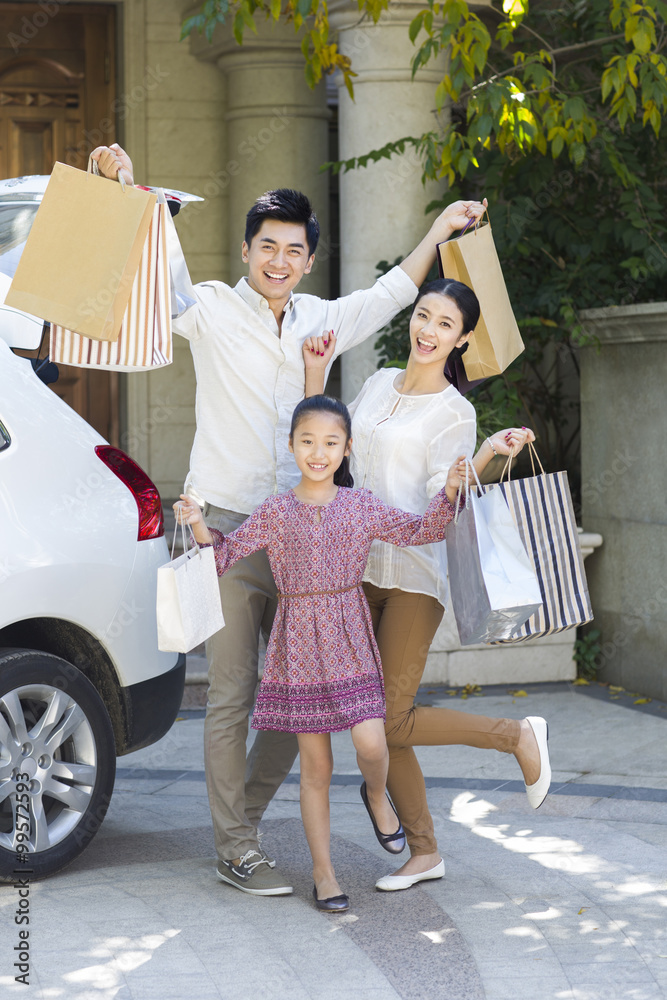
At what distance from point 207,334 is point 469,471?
0.87 m

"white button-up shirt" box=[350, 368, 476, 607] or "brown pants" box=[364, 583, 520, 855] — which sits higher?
"white button-up shirt" box=[350, 368, 476, 607]

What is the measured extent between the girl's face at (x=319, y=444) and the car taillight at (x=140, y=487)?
69 centimetres

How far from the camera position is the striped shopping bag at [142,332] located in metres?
3.36

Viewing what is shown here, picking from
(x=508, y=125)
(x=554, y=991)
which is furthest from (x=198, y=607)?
(x=508, y=125)

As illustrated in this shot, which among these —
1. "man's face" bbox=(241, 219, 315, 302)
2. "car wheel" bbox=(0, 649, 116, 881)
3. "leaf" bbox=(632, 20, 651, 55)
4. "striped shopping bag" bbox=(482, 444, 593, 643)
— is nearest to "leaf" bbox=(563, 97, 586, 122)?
"leaf" bbox=(632, 20, 651, 55)

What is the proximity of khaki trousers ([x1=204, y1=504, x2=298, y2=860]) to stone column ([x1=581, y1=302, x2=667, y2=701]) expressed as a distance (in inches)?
119

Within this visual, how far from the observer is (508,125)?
232 inches

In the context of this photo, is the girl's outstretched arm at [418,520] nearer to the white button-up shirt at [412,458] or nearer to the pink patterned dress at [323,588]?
the pink patterned dress at [323,588]

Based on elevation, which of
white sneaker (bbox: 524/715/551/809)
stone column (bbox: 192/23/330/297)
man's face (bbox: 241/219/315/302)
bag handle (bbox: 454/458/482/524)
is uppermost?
stone column (bbox: 192/23/330/297)

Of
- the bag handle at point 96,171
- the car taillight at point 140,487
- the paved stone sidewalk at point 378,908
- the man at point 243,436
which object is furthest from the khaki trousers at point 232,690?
the bag handle at point 96,171

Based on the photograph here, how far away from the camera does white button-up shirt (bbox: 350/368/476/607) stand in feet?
12.1

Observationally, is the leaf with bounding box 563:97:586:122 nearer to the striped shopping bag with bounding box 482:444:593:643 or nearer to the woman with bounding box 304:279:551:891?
the woman with bounding box 304:279:551:891

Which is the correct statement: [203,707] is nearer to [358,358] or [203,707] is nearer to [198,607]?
[358,358]

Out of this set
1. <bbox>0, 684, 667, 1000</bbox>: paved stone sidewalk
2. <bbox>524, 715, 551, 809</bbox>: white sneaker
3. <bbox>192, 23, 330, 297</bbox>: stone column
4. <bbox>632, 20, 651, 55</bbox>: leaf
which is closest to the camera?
<bbox>0, 684, 667, 1000</bbox>: paved stone sidewalk
